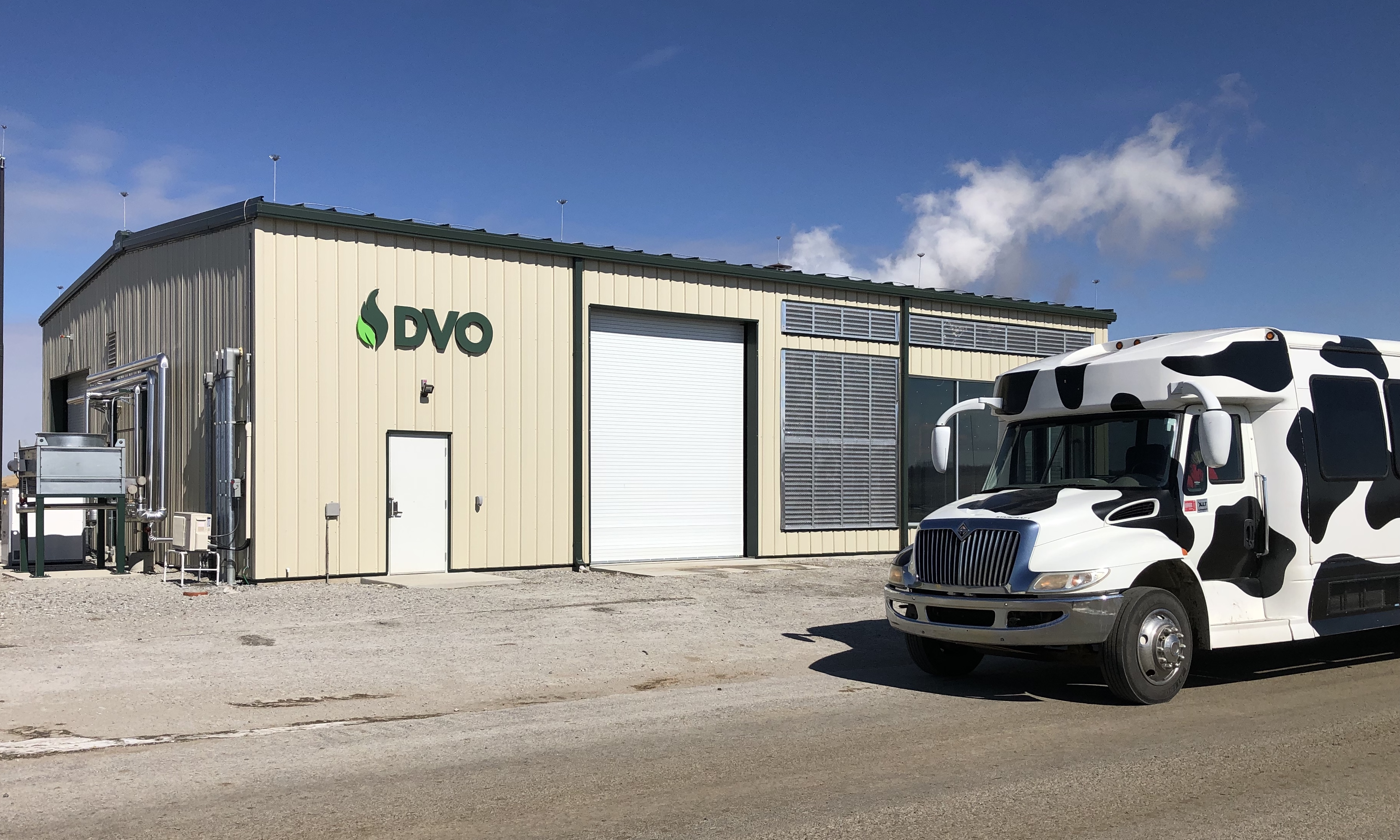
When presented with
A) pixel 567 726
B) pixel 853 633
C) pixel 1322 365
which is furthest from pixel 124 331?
pixel 1322 365

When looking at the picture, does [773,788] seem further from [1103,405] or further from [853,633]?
[853,633]

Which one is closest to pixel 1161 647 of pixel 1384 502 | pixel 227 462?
pixel 1384 502

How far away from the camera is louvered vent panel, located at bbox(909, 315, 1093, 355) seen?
23.6 m

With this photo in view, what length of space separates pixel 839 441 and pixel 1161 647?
13.9 meters

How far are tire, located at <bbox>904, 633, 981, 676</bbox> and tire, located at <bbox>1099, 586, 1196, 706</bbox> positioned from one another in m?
1.30

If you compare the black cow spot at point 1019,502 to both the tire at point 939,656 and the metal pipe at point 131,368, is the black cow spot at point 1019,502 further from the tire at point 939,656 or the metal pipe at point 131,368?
the metal pipe at point 131,368

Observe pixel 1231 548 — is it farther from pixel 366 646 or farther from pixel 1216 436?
pixel 366 646

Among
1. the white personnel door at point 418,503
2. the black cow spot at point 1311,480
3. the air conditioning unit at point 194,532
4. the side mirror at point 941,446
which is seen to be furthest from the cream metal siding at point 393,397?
the black cow spot at point 1311,480

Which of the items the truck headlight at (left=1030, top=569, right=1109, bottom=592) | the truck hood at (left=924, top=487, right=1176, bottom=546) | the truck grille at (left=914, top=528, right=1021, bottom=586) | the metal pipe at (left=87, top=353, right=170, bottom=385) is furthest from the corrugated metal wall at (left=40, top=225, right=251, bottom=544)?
the truck headlight at (left=1030, top=569, right=1109, bottom=592)

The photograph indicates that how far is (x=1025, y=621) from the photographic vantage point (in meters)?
8.38

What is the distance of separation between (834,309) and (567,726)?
50.3ft

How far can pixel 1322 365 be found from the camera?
991cm

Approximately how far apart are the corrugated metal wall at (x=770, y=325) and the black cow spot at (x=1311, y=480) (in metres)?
11.9

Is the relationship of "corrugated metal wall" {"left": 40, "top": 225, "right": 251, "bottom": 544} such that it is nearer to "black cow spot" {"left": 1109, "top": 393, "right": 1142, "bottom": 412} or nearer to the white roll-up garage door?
the white roll-up garage door
